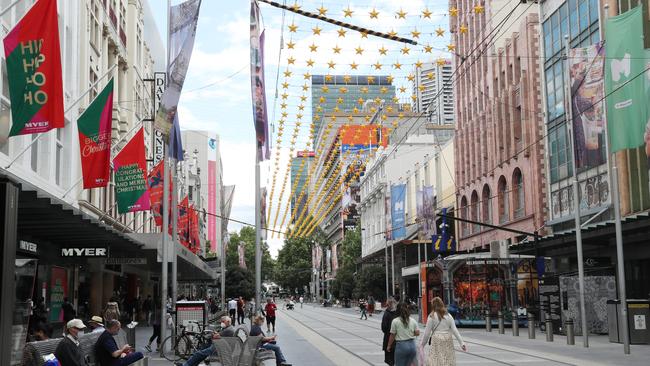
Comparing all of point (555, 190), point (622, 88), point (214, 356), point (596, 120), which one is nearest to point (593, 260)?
point (555, 190)

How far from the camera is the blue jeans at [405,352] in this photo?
1380 centimetres

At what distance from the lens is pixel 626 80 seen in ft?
71.0

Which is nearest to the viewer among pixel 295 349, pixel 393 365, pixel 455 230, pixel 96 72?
pixel 393 365

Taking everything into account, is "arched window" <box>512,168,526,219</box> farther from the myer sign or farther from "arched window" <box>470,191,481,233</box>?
the myer sign

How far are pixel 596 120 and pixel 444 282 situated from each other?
733 inches

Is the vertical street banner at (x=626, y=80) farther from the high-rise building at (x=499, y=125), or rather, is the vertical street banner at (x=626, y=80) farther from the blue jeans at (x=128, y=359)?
the high-rise building at (x=499, y=125)

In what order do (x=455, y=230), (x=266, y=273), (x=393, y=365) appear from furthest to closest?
(x=266, y=273)
(x=455, y=230)
(x=393, y=365)

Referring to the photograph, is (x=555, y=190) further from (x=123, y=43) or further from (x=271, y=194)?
(x=123, y=43)

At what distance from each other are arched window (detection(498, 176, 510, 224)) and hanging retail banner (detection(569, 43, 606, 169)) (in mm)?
26583

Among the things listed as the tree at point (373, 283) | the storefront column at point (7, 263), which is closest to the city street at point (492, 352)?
the storefront column at point (7, 263)

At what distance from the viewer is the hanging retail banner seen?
23.0 m

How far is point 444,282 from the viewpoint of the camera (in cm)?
4131

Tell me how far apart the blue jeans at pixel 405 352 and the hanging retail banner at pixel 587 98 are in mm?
12382

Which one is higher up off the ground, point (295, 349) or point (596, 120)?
point (596, 120)
